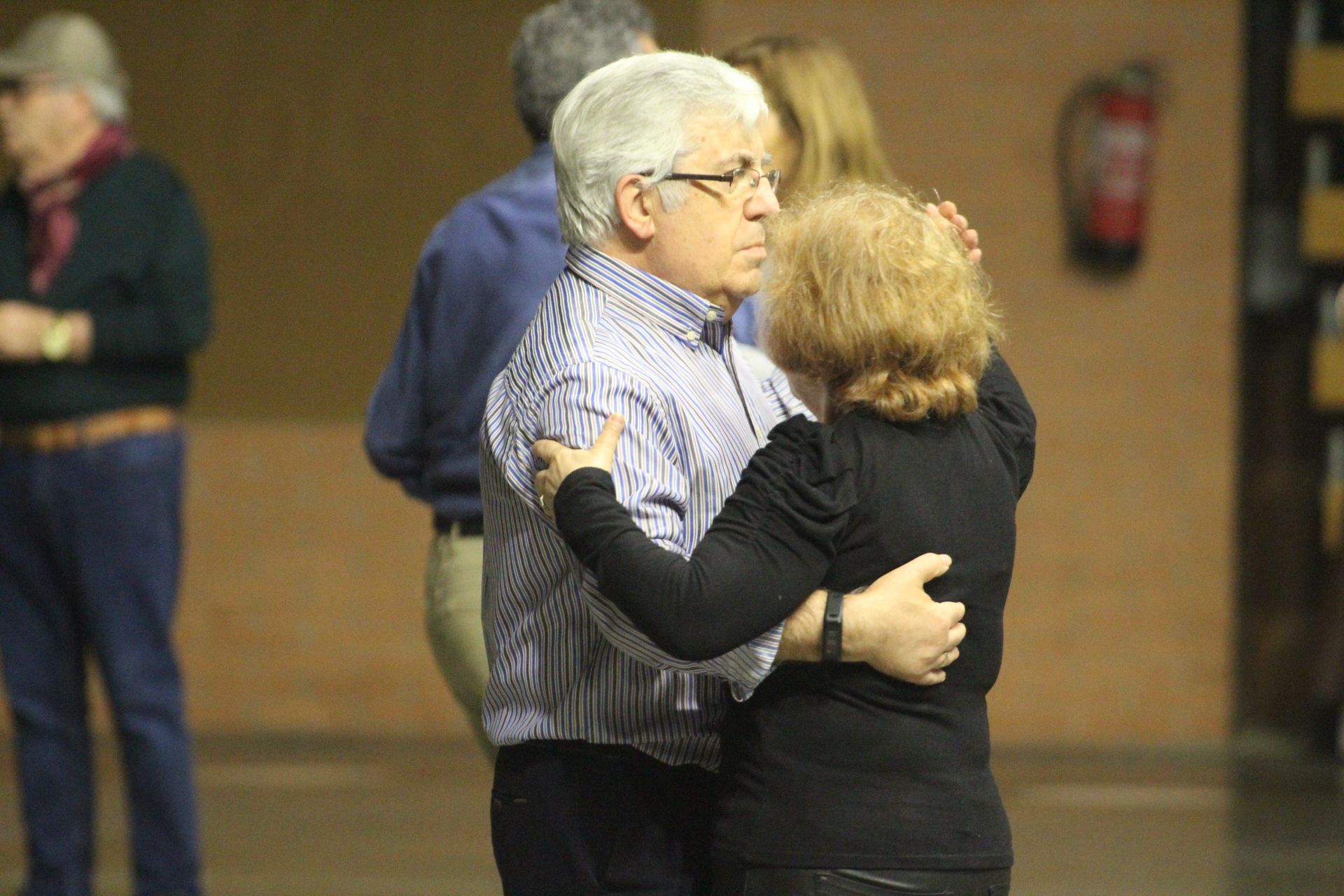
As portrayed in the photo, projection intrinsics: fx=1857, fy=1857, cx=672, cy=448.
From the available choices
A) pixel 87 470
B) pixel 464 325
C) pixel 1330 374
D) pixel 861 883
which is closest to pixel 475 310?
pixel 464 325

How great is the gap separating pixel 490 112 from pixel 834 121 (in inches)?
118

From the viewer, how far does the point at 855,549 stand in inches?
65.2

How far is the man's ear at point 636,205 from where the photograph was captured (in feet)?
5.85

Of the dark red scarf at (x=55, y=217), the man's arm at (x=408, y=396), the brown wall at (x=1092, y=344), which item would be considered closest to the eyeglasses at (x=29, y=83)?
the dark red scarf at (x=55, y=217)

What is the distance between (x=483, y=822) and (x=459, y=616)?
1995 mm

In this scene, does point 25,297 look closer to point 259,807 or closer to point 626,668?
point 259,807

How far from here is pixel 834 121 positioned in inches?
106

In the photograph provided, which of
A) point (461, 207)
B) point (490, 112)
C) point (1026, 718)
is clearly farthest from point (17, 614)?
point (1026, 718)

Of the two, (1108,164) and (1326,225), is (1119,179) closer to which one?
(1108,164)

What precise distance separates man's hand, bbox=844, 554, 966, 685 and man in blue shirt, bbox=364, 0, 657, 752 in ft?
3.44

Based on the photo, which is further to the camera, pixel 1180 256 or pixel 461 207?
pixel 1180 256

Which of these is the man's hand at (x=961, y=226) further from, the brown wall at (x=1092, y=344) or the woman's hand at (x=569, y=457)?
the brown wall at (x=1092, y=344)

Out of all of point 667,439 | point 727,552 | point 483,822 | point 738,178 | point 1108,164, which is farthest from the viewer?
point 1108,164

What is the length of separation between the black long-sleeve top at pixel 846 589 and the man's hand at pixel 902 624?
0.08ft
